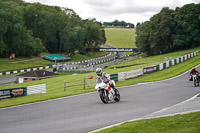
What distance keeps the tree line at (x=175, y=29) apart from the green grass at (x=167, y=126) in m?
83.5

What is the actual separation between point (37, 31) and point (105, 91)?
323 feet

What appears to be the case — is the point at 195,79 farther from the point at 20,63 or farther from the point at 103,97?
the point at 20,63

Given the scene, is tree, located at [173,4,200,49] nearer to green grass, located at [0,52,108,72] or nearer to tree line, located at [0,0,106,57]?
tree line, located at [0,0,106,57]

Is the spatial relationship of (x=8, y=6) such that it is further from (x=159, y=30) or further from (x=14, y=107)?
(x=14, y=107)

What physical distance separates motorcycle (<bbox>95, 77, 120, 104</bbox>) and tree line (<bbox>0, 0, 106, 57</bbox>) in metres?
→ 70.8

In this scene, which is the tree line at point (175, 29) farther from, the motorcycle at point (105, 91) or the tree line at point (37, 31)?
the motorcycle at point (105, 91)

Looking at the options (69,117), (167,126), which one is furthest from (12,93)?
(167,126)

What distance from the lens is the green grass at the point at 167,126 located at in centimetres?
943

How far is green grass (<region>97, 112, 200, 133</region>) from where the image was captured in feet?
30.9

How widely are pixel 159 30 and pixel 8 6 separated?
4387cm

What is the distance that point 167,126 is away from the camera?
32.9 feet

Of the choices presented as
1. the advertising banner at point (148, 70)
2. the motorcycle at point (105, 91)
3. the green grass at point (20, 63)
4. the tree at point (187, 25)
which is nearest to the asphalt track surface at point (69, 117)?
the motorcycle at point (105, 91)

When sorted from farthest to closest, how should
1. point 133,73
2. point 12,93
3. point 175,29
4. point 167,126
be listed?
point 175,29 < point 133,73 < point 12,93 < point 167,126

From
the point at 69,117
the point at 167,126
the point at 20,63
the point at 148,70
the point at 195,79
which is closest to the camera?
the point at 167,126
